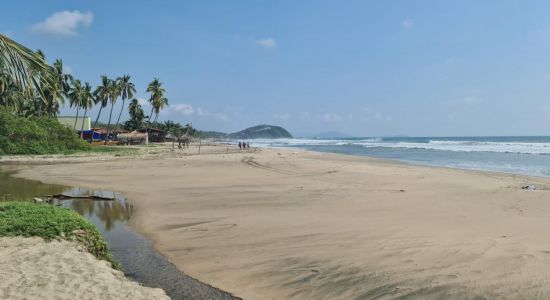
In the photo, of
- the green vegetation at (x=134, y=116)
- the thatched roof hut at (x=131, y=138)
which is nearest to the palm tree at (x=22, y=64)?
the thatched roof hut at (x=131, y=138)

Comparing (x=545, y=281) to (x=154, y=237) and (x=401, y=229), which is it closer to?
(x=401, y=229)

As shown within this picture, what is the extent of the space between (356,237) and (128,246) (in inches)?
199

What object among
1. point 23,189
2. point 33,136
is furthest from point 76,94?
point 23,189

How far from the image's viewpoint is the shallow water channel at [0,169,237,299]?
6797mm

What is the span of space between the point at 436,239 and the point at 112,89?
219 feet

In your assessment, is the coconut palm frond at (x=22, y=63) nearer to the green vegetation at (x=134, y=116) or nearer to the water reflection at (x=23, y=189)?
the water reflection at (x=23, y=189)

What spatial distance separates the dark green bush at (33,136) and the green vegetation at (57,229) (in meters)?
35.3

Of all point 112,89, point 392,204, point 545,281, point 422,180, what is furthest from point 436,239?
Answer: point 112,89

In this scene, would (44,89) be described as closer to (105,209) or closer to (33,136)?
(105,209)

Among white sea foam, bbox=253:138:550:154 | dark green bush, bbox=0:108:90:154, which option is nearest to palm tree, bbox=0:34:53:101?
dark green bush, bbox=0:108:90:154

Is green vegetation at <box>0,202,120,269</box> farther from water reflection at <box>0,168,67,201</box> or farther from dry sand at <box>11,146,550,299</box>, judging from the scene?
water reflection at <box>0,168,67,201</box>

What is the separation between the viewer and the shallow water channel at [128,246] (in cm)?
680

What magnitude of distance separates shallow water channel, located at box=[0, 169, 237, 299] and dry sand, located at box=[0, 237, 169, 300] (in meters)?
0.58

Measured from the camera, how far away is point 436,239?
8320 millimetres
